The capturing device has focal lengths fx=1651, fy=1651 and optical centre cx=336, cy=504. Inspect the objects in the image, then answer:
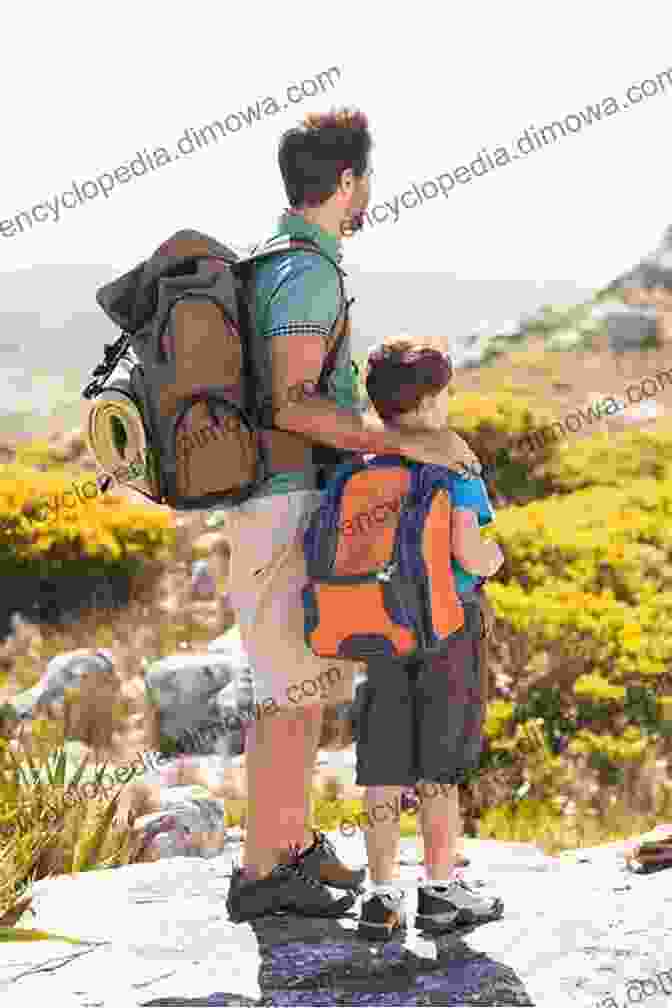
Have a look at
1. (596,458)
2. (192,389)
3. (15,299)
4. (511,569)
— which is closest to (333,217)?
(192,389)

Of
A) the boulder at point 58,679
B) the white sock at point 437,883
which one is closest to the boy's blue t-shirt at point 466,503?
the white sock at point 437,883

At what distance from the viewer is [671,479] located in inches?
521

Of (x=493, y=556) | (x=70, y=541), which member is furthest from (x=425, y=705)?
(x=70, y=541)

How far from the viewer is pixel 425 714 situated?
4707mm

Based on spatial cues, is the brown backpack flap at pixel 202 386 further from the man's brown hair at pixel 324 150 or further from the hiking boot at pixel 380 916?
the hiking boot at pixel 380 916

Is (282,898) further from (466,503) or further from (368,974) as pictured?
(466,503)

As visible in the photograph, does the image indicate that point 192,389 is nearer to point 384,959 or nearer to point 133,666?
point 384,959

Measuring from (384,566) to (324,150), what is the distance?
47.0 inches

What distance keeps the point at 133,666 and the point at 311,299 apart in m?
6.03

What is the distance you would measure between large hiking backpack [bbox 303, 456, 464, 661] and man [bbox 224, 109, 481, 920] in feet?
0.32

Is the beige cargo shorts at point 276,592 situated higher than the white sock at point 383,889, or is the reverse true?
the beige cargo shorts at point 276,592

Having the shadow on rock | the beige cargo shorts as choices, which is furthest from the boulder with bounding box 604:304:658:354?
the shadow on rock

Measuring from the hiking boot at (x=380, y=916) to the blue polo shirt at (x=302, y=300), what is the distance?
4.01 feet

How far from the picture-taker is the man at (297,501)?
15.1 feet
